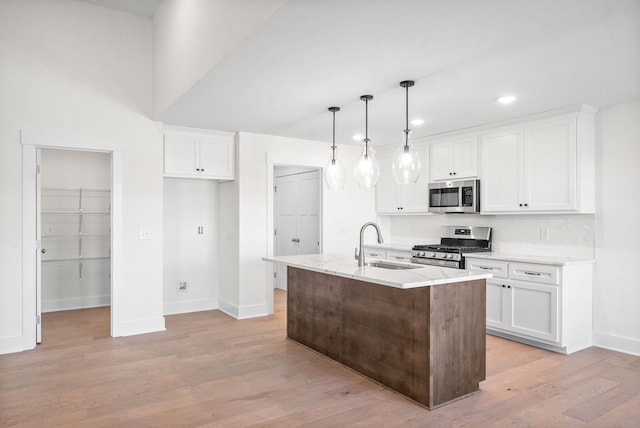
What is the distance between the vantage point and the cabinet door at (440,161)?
16.9 feet

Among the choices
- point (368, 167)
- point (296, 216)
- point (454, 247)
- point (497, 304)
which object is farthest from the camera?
point (296, 216)

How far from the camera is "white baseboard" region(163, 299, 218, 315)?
5410mm

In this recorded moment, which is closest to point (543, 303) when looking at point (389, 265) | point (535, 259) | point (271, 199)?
point (535, 259)

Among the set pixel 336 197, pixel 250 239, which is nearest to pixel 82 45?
pixel 250 239

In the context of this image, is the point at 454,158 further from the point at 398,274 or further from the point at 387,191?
the point at 398,274

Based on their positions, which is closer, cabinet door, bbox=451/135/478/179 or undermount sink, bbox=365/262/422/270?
undermount sink, bbox=365/262/422/270

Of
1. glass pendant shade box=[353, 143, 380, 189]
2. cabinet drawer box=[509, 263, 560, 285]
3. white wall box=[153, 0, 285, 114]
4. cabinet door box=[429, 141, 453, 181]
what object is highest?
white wall box=[153, 0, 285, 114]

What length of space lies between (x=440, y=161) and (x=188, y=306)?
146 inches

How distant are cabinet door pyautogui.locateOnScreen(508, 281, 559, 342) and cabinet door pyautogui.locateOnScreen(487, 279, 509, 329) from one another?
64 mm

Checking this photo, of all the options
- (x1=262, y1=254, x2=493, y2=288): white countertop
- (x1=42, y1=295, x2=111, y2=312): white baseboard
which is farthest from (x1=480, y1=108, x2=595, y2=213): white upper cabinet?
(x1=42, y1=295, x2=111, y2=312): white baseboard

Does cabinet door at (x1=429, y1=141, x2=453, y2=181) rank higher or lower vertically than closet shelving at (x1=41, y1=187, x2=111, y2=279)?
higher

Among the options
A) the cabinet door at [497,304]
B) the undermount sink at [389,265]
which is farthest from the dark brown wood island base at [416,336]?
the cabinet door at [497,304]

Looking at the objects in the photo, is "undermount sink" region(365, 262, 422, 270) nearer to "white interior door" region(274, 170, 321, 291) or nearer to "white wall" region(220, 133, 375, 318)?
"white wall" region(220, 133, 375, 318)

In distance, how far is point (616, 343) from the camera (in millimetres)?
3961
